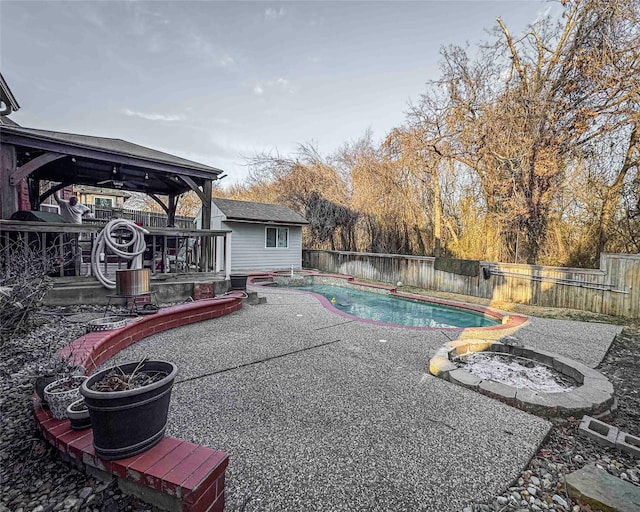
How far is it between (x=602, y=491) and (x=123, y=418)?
2492mm

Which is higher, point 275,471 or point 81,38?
point 81,38

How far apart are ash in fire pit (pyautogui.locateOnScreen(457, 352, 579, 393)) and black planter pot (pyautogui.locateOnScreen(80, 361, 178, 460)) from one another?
3086 millimetres

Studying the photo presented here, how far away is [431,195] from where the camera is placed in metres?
11.6

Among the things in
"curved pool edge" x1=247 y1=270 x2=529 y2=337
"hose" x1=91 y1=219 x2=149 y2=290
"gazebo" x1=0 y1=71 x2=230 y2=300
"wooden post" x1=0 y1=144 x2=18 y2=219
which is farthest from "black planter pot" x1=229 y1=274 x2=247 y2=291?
"wooden post" x1=0 y1=144 x2=18 y2=219

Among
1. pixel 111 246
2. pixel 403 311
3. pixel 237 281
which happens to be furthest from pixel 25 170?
pixel 403 311

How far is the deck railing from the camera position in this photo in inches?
164

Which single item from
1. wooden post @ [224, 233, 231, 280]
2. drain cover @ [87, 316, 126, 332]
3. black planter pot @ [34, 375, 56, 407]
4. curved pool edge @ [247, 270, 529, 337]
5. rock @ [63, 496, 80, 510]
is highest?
wooden post @ [224, 233, 231, 280]

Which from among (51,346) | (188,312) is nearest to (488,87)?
(188,312)

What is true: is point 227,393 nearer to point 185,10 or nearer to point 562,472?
point 562,472

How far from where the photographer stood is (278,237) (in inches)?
543

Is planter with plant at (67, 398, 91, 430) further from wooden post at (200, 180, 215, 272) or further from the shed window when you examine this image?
the shed window

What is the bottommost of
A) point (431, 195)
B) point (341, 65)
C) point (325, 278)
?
point (325, 278)

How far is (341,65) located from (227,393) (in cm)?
981

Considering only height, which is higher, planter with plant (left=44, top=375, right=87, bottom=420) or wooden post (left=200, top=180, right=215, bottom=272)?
wooden post (left=200, top=180, right=215, bottom=272)
